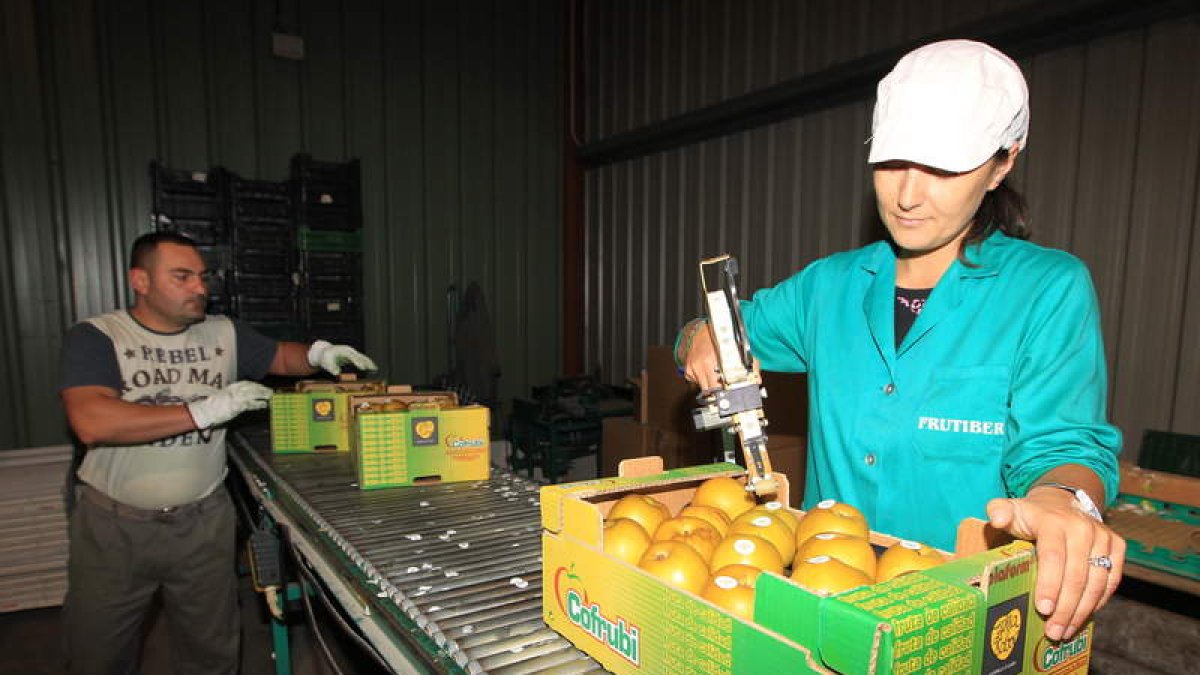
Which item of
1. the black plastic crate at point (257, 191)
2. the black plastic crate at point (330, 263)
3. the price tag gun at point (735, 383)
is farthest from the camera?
the black plastic crate at point (330, 263)

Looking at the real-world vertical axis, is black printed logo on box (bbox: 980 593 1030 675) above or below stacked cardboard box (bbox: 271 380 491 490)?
above

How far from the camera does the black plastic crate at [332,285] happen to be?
622cm

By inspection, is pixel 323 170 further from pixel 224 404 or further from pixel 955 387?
pixel 955 387

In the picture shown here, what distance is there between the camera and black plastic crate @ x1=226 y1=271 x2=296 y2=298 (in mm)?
6004

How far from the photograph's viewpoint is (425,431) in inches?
103

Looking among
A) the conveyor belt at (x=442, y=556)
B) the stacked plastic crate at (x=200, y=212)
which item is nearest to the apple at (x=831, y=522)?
the conveyor belt at (x=442, y=556)

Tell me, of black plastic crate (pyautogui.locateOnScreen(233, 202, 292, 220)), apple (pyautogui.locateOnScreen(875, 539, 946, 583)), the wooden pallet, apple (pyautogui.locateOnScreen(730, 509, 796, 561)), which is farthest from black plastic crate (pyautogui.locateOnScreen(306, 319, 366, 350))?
apple (pyautogui.locateOnScreen(875, 539, 946, 583))

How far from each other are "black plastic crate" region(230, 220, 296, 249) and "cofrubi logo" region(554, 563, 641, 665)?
18.9ft

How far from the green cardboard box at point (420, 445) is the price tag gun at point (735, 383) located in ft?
4.82

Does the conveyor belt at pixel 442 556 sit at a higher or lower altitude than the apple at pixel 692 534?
lower

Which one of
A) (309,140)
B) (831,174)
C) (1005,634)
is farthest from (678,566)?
(309,140)

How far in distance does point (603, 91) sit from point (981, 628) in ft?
24.3

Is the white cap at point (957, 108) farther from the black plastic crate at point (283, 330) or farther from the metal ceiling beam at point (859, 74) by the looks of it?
the black plastic crate at point (283, 330)

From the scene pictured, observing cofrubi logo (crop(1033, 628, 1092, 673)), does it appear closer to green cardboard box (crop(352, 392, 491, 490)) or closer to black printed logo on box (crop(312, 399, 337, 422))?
green cardboard box (crop(352, 392, 491, 490))
